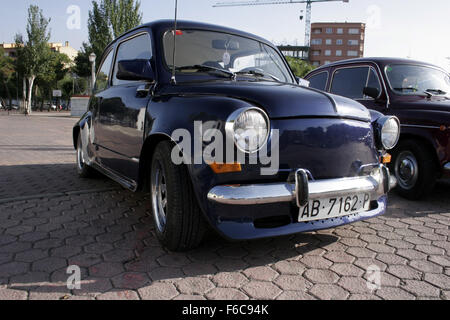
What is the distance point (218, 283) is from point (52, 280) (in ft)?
3.27

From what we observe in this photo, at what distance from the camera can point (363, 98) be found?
16.9 feet

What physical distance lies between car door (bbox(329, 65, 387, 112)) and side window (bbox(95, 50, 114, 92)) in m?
3.26

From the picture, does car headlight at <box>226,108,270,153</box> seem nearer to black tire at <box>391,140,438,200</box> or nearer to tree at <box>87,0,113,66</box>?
black tire at <box>391,140,438,200</box>

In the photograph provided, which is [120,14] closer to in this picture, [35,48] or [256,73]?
[35,48]

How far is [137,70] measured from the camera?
3.00 meters

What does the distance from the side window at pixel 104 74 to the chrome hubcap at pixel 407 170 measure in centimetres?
362

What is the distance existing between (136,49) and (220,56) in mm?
892

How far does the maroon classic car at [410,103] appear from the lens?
418 centimetres

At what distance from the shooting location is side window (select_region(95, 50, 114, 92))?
4.41 metres

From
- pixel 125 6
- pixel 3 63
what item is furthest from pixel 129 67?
pixel 3 63

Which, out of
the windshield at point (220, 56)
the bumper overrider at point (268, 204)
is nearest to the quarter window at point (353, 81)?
the windshield at point (220, 56)

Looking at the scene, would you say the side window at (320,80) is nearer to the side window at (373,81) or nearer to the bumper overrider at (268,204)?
the side window at (373,81)

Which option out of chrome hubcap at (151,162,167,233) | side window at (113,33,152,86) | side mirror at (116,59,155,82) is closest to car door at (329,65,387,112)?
side window at (113,33,152,86)

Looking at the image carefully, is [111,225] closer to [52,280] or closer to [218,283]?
[52,280]
